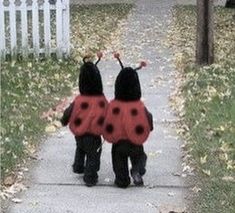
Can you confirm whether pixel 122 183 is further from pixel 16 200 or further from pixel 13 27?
pixel 13 27

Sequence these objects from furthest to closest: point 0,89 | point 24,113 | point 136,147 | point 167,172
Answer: point 0,89, point 24,113, point 167,172, point 136,147

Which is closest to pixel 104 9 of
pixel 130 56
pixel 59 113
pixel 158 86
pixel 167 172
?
pixel 130 56

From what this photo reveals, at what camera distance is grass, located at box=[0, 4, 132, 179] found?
21.0 ft

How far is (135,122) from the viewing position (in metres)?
5.43

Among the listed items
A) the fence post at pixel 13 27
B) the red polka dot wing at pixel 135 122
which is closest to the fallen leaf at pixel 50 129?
the red polka dot wing at pixel 135 122

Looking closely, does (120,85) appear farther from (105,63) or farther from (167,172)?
(105,63)

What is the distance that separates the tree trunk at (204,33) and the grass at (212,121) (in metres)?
0.17

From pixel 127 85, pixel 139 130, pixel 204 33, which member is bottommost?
pixel 139 130

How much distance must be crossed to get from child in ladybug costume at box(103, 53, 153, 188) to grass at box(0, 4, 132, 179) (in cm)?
91

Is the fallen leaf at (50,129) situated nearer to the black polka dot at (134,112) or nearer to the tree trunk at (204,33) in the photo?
the black polka dot at (134,112)

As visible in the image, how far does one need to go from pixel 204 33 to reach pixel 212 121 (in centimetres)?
360

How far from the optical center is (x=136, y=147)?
5.48 m

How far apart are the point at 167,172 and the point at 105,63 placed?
17.5 ft

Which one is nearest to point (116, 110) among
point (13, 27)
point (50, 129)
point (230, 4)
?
point (50, 129)
